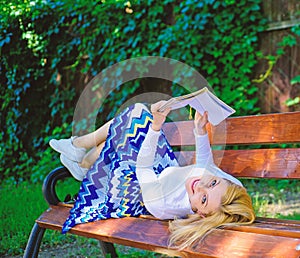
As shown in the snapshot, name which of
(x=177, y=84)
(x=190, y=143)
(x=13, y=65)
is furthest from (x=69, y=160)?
(x=13, y=65)

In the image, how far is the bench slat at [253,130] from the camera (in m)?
2.07

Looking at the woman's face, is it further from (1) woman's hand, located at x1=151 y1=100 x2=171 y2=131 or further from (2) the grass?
(2) the grass

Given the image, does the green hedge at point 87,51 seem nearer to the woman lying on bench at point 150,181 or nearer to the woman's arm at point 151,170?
the woman lying on bench at point 150,181

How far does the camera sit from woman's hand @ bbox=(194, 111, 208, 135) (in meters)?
2.28

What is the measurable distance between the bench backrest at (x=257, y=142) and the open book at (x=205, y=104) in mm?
154

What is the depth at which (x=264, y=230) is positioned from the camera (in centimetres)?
165

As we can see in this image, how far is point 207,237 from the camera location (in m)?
1.69

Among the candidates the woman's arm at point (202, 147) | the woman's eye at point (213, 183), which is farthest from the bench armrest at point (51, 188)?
the woman's eye at point (213, 183)

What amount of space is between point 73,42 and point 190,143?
372 centimetres

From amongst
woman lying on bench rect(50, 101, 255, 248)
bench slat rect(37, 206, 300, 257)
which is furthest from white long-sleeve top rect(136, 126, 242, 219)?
bench slat rect(37, 206, 300, 257)

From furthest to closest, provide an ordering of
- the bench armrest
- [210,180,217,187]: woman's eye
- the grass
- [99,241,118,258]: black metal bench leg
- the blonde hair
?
1. the grass
2. [99,241,118,258]: black metal bench leg
3. the bench armrest
4. [210,180,217,187]: woman's eye
5. the blonde hair

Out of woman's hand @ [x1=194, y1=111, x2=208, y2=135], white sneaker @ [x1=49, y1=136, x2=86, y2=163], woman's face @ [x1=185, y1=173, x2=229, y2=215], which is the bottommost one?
woman's face @ [x1=185, y1=173, x2=229, y2=215]

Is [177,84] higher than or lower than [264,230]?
higher

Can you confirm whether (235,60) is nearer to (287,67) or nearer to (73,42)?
(287,67)
